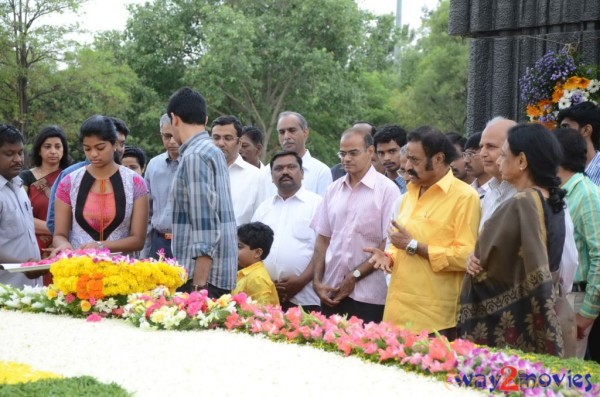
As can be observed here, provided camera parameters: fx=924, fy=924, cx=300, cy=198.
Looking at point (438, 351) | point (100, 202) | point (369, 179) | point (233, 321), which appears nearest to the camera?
point (438, 351)

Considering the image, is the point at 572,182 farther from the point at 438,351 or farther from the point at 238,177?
the point at 238,177

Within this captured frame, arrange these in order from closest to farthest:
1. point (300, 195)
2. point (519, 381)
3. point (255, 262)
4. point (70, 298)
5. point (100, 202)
Result: point (519, 381)
point (70, 298)
point (100, 202)
point (255, 262)
point (300, 195)

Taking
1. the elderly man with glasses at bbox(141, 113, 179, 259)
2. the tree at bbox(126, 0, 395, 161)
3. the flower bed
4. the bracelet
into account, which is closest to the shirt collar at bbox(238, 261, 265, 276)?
the elderly man with glasses at bbox(141, 113, 179, 259)

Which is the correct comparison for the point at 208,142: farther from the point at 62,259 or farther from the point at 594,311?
the point at 594,311

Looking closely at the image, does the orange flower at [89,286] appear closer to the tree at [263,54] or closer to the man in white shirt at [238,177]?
the man in white shirt at [238,177]

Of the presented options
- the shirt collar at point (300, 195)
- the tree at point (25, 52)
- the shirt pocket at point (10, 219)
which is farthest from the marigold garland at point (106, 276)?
the tree at point (25, 52)

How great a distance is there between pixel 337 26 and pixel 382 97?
12.2 meters

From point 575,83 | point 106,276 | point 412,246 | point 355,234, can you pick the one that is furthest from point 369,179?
point 106,276

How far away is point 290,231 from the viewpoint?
7402mm

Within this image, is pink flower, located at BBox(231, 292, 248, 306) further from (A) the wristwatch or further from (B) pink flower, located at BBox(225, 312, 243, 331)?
(A) the wristwatch

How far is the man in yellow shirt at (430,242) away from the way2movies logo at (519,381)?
5.36 feet

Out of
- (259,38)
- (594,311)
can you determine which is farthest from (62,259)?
(259,38)

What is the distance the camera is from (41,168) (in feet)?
26.7

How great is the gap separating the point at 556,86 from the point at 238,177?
2.82 meters
